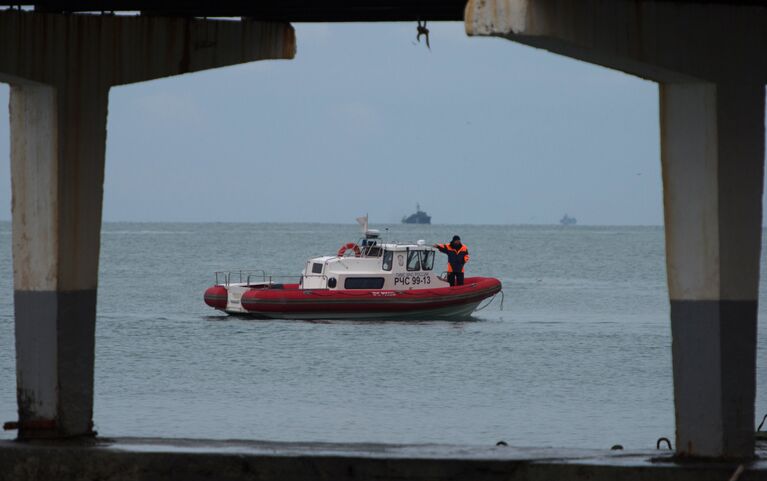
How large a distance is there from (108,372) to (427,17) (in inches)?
690

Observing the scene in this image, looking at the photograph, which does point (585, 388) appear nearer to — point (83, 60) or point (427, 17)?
point (427, 17)

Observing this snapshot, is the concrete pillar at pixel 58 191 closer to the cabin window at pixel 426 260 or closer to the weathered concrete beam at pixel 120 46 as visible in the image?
the weathered concrete beam at pixel 120 46

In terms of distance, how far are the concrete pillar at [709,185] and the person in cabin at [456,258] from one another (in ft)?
80.6

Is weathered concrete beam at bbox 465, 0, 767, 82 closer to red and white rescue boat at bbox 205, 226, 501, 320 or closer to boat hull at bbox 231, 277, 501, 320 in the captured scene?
red and white rescue boat at bbox 205, 226, 501, 320

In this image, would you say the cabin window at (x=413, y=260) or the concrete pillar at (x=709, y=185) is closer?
the concrete pillar at (x=709, y=185)

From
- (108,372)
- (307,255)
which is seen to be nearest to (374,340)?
(108,372)

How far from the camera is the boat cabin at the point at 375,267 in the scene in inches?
1416

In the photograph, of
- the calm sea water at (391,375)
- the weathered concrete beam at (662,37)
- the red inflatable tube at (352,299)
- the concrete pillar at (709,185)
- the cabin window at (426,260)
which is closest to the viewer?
the weathered concrete beam at (662,37)

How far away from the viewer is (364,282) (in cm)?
3653

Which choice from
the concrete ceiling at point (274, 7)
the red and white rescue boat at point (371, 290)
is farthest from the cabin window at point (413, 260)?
the concrete ceiling at point (274, 7)

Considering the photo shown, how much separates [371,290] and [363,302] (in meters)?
0.41

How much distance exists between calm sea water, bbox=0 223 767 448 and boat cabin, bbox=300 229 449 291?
148cm

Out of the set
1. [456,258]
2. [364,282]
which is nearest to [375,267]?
[364,282]

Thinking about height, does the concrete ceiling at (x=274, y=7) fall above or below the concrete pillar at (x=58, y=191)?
above
